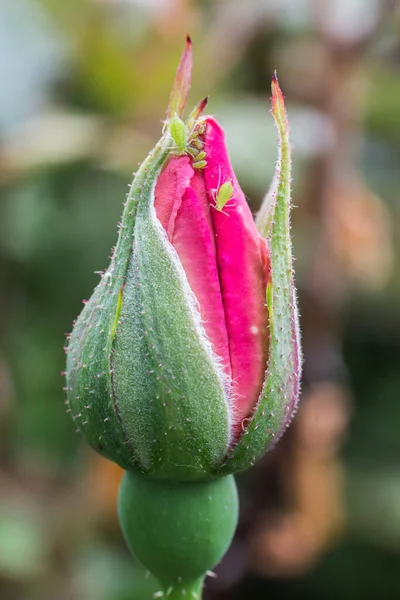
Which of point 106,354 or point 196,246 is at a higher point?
point 196,246

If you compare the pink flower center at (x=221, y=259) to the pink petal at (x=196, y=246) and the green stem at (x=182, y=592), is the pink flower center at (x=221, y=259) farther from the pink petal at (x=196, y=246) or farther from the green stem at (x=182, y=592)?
the green stem at (x=182, y=592)

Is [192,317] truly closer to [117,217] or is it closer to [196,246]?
[196,246]

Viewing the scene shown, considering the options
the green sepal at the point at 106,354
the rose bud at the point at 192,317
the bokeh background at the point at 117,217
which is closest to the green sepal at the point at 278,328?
the rose bud at the point at 192,317

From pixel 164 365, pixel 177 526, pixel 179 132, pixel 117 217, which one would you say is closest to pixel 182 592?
pixel 177 526

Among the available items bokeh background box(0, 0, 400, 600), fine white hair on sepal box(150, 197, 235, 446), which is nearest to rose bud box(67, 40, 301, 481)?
fine white hair on sepal box(150, 197, 235, 446)

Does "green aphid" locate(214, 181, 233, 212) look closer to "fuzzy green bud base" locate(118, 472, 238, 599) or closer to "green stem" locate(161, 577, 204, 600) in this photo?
"fuzzy green bud base" locate(118, 472, 238, 599)

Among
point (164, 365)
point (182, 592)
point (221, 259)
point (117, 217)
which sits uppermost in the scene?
point (117, 217)
